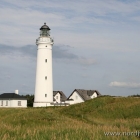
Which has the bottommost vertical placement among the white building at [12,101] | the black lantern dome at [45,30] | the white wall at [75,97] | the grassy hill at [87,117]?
the grassy hill at [87,117]

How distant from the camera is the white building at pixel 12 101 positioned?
61.9 meters

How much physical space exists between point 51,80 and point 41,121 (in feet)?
95.0

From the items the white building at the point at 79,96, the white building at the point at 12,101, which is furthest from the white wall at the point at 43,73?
the white building at the point at 79,96

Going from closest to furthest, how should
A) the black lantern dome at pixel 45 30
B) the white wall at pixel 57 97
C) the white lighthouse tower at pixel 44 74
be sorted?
the white lighthouse tower at pixel 44 74 → the black lantern dome at pixel 45 30 → the white wall at pixel 57 97

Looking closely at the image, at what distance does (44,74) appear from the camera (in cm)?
5138

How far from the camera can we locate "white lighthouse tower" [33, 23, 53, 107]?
5134cm

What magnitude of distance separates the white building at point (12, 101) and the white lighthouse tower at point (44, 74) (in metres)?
10.7

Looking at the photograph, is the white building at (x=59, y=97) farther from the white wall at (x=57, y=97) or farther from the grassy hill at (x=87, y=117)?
the grassy hill at (x=87, y=117)

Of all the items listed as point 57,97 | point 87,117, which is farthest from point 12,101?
point 87,117

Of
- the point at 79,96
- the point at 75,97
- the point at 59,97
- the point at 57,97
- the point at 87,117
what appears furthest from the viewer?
the point at 59,97

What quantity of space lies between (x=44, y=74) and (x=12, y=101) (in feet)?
45.1

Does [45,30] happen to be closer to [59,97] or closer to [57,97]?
[57,97]

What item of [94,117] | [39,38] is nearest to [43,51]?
[39,38]

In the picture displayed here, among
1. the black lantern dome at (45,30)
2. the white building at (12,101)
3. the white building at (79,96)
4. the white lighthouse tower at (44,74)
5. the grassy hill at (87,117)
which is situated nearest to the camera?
the grassy hill at (87,117)
